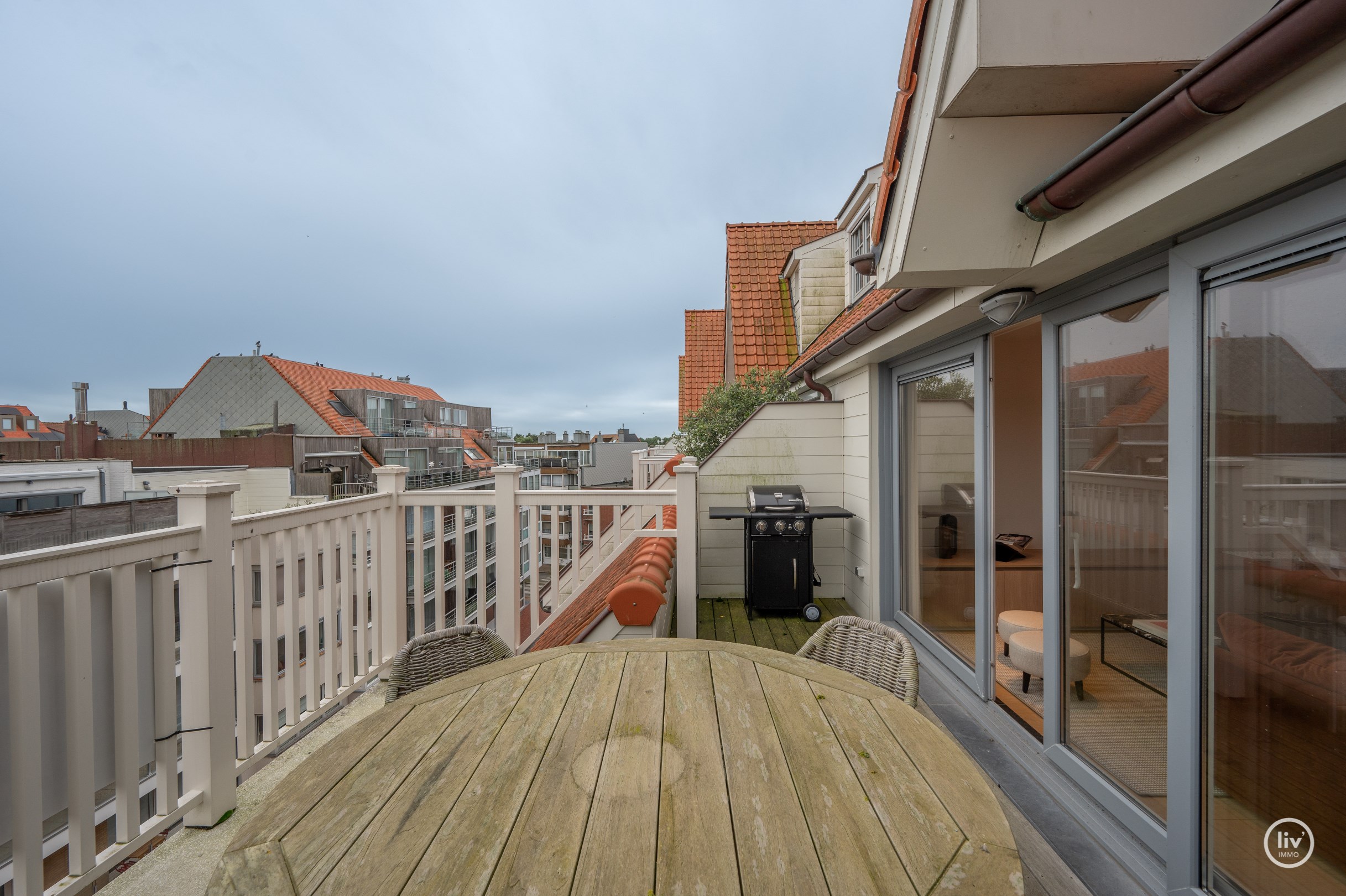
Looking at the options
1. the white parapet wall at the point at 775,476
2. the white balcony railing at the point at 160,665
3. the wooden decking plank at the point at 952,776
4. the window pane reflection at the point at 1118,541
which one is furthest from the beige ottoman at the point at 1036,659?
the white balcony railing at the point at 160,665

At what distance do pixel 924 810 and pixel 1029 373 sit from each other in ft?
10.5

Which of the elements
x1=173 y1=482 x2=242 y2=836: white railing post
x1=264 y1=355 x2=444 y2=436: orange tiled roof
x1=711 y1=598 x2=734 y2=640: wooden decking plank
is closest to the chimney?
x1=264 y1=355 x2=444 y2=436: orange tiled roof

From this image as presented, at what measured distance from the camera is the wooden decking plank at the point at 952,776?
2.87 feet

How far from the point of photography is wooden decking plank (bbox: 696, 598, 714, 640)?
3898 millimetres

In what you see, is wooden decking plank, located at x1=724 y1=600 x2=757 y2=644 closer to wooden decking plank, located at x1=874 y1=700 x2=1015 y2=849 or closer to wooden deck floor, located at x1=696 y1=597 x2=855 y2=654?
wooden deck floor, located at x1=696 y1=597 x2=855 y2=654

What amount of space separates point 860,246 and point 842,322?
1067mm

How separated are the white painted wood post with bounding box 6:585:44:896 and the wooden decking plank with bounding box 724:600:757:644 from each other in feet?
9.93

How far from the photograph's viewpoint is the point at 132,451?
12234 mm

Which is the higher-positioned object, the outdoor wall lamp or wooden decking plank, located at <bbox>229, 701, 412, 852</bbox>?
the outdoor wall lamp

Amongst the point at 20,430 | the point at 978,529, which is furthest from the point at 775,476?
the point at 20,430

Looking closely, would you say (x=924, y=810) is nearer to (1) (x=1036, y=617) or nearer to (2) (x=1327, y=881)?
(2) (x=1327, y=881)

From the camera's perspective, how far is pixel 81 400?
370 inches

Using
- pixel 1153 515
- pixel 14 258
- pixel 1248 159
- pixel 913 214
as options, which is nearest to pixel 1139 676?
pixel 1153 515

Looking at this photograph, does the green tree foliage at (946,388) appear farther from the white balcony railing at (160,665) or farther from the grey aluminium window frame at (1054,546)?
the white balcony railing at (160,665)
